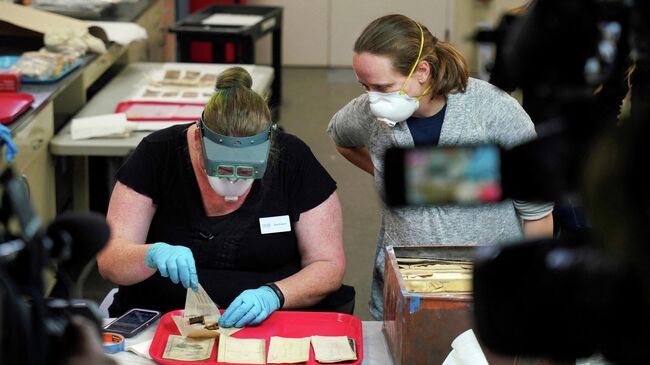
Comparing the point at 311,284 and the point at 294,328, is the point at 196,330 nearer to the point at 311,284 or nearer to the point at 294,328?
the point at 294,328

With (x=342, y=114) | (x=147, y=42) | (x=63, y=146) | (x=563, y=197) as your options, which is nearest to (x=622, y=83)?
(x=563, y=197)

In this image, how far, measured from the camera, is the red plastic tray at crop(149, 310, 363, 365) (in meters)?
2.42

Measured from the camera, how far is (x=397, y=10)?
8.53m

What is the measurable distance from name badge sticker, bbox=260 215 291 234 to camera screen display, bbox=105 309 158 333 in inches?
15.4

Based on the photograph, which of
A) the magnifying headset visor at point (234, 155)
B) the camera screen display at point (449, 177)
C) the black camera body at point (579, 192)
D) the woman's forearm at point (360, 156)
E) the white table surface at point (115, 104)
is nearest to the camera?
the black camera body at point (579, 192)

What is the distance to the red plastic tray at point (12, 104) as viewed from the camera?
3651mm

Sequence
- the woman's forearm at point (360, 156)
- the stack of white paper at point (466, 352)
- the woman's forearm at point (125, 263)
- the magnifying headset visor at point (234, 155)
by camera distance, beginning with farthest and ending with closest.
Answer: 1. the woman's forearm at point (360, 156)
2. the woman's forearm at point (125, 263)
3. the magnifying headset visor at point (234, 155)
4. the stack of white paper at point (466, 352)

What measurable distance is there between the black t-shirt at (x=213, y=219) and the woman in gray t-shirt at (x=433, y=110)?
0.26 m

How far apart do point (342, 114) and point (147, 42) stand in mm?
3497

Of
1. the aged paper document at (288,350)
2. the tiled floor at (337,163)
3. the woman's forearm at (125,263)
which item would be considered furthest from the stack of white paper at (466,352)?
the tiled floor at (337,163)

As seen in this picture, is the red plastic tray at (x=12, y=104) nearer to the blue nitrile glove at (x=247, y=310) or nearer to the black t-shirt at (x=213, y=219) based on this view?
the black t-shirt at (x=213, y=219)

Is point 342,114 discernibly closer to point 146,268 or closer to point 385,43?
point 385,43

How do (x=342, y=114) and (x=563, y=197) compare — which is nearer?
(x=563, y=197)

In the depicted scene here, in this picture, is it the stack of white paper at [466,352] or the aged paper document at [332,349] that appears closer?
the stack of white paper at [466,352]
